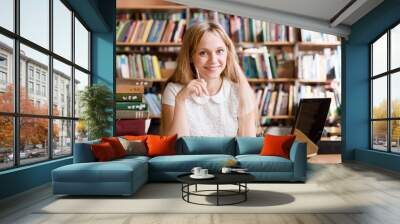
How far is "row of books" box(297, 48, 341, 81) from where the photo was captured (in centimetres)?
791

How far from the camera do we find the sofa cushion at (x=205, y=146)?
618cm

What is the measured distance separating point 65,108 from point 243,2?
3.60m

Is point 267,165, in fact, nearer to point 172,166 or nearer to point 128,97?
point 172,166

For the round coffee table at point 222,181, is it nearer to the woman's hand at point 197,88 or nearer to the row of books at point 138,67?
the woman's hand at point 197,88

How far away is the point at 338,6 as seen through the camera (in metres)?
6.88

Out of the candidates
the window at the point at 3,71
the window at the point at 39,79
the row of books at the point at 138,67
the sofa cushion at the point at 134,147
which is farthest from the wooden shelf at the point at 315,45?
the window at the point at 3,71

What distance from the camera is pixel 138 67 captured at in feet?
25.4

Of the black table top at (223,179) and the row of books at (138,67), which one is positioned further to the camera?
the row of books at (138,67)

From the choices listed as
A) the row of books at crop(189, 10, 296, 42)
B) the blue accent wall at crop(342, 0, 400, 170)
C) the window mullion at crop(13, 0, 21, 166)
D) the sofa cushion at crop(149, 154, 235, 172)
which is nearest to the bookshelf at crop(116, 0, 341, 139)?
the row of books at crop(189, 10, 296, 42)

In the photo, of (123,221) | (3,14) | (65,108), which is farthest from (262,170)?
(3,14)

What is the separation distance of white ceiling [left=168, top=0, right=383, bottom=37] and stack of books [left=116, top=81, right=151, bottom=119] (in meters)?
1.79

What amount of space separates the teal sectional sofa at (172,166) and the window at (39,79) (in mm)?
617

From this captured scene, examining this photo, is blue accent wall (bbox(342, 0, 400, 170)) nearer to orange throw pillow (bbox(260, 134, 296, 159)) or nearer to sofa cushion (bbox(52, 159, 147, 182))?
orange throw pillow (bbox(260, 134, 296, 159))

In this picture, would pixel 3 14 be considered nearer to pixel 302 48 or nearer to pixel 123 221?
pixel 123 221
